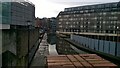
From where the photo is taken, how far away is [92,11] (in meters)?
91.4

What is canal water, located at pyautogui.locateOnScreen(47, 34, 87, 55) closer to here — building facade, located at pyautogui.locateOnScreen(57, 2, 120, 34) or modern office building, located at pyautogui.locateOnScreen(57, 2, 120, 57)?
modern office building, located at pyautogui.locateOnScreen(57, 2, 120, 57)

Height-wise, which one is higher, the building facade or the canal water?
the building facade

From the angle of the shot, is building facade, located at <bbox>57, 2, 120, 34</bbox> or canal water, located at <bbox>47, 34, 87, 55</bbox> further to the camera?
building facade, located at <bbox>57, 2, 120, 34</bbox>

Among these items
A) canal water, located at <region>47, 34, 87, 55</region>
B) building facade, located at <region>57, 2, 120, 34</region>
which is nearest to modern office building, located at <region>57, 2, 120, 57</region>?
building facade, located at <region>57, 2, 120, 34</region>

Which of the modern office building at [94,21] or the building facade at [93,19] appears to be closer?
the modern office building at [94,21]

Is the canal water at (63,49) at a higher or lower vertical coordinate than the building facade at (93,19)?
lower

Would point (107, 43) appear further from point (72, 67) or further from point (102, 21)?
point (102, 21)

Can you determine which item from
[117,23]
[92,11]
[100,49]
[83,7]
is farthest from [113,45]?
[83,7]

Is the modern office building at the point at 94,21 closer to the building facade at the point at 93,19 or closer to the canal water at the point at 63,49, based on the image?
the building facade at the point at 93,19

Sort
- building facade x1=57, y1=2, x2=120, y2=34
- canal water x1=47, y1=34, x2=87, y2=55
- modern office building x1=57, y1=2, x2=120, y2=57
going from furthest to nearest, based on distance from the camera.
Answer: building facade x1=57, y1=2, x2=120, y2=34, modern office building x1=57, y1=2, x2=120, y2=57, canal water x1=47, y1=34, x2=87, y2=55

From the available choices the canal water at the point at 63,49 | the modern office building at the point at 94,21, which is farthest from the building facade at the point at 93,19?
the canal water at the point at 63,49

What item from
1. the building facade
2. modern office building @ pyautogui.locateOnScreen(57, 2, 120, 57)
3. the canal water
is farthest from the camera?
the building facade

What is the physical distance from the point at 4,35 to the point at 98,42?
74.1 ft

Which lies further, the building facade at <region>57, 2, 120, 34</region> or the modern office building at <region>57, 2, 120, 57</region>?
the building facade at <region>57, 2, 120, 34</region>
